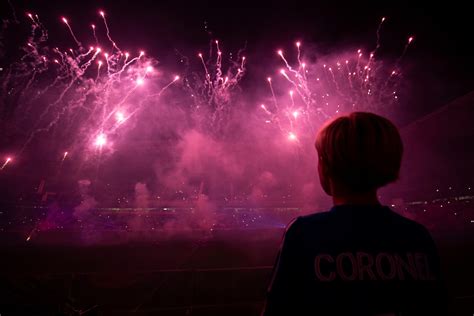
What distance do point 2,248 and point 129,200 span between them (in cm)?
1037

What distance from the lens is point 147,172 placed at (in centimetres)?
2500

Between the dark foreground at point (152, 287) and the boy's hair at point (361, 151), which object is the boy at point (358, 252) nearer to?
the boy's hair at point (361, 151)

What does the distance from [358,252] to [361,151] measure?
370 mm

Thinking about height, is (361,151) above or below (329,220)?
above

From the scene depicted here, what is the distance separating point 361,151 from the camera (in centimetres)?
94

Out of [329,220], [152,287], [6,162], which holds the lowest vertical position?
[152,287]

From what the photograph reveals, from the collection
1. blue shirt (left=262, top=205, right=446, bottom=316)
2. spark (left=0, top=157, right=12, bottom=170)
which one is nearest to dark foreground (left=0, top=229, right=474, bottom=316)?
blue shirt (left=262, top=205, right=446, bottom=316)

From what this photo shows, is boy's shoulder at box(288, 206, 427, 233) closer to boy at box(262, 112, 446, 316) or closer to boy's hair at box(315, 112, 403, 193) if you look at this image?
boy at box(262, 112, 446, 316)

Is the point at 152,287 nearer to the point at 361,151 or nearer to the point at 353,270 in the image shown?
the point at 353,270

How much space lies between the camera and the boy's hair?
943 mm

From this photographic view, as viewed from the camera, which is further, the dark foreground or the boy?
the dark foreground

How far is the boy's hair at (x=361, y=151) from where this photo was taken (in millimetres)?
943

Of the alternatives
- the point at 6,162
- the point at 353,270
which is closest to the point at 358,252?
the point at 353,270

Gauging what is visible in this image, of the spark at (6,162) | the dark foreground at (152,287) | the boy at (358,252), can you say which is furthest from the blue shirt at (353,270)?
the spark at (6,162)
